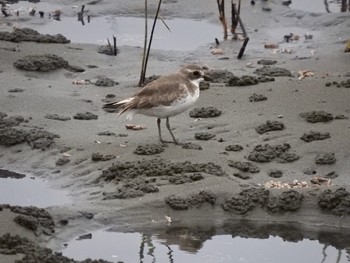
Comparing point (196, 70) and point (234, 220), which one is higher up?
point (196, 70)

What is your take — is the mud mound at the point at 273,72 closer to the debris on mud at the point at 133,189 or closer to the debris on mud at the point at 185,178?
the debris on mud at the point at 185,178

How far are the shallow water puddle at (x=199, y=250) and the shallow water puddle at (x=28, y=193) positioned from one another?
101 centimetres

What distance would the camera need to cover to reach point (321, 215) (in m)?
9.41

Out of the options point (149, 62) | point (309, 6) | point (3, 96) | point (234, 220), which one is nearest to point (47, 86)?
point (3, 96)

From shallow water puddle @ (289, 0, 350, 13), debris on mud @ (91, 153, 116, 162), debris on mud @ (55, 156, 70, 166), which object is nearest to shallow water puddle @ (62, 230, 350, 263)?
debris on mud @ (91, 153, 116, 162)

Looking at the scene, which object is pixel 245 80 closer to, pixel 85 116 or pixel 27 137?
pixel 85 116

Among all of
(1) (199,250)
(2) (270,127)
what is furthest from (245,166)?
(1) (199,250)

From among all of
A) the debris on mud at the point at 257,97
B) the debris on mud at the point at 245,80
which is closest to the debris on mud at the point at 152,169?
the debris on mud at the point at 257,97

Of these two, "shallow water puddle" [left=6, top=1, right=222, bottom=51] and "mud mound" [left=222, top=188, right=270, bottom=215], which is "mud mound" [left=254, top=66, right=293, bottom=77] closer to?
"shallow water puddle" [left=6, top=1, right=222, bottom=51]

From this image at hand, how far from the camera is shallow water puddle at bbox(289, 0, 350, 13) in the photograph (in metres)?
18.0

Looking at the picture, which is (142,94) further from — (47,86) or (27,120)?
(47,86)

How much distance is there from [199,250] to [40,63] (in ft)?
19.8

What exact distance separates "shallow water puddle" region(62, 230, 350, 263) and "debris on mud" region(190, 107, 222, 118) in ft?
10.3

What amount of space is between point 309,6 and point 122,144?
832 cm
